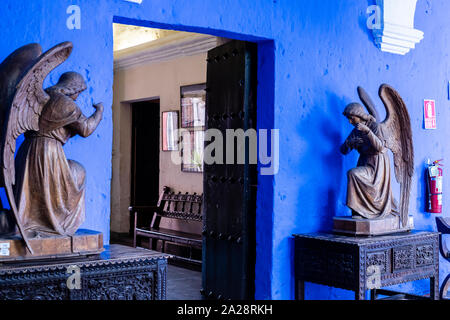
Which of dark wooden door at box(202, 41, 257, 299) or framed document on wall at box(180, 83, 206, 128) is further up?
framed document on wall at box(180, 83, 206, 128)

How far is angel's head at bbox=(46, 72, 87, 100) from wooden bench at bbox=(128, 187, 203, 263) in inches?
169

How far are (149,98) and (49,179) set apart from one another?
674 cm

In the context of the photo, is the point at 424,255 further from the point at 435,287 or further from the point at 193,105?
the point at 193,105

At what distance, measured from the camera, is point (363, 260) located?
176 inches

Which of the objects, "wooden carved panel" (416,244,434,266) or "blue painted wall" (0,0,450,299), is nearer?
"blue painted wall" (0,0,450,299)

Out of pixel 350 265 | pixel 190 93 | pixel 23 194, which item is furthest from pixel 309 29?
pixel 190 93

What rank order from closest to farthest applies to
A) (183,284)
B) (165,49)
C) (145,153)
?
(183,284), (165,49), (145,153)

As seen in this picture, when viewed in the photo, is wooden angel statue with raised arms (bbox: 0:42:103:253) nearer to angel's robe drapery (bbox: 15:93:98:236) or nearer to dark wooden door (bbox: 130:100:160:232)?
angel's robe drapery (bbox: 15:93:98:236)

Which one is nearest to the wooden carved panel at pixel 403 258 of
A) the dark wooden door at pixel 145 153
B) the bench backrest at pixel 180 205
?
the bench backrest at pixel 180 205

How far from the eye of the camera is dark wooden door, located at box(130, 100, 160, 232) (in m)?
10.9

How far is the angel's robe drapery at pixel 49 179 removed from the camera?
10.8 feet

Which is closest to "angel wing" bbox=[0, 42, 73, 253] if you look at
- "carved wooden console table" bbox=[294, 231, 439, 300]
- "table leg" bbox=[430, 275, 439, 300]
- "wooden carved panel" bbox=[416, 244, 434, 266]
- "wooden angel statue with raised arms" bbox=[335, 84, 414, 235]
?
"carved wooden console table" bbox=[294, 231, 439, 300]

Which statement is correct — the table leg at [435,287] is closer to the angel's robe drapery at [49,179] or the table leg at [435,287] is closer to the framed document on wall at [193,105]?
the angel's robe drapery at [49,179]

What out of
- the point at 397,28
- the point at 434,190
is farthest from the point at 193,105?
the point at 434,190
